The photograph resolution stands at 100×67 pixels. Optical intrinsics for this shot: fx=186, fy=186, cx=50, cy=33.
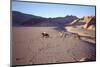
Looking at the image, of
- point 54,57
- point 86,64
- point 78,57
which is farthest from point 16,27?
point 86,64

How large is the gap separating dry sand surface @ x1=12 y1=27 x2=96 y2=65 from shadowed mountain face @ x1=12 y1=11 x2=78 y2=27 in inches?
2.3

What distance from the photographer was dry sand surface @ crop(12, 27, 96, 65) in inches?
86.7

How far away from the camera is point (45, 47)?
7.63ft

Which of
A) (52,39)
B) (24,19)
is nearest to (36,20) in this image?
(24,19)

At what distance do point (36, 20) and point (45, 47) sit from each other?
0.35 meters

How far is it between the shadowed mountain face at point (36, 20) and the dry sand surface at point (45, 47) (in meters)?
0.06

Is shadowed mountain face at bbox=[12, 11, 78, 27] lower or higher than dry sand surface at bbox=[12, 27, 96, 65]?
higher

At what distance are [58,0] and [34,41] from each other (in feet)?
2.01

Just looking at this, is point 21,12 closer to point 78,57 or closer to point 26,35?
point 26,35

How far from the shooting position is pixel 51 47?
7.73ft

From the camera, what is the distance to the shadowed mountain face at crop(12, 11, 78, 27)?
2.20 m

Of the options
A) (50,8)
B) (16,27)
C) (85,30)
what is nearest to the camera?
(16,27)

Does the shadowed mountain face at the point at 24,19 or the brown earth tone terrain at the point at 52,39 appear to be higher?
the shadowed mountain face at the point at 24,19

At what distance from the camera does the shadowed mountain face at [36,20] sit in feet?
7.22
